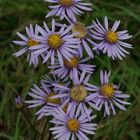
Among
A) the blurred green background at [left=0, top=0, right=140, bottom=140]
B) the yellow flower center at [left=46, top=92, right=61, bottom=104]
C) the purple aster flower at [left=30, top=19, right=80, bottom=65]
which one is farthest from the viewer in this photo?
the blurred green background at [left=0, top=0, right=140, bottom=140]

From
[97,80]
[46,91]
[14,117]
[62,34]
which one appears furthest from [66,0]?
[14,117]

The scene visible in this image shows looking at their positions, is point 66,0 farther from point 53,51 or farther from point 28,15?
point 28,15

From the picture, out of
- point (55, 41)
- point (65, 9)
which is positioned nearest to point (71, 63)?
point (55, 41)

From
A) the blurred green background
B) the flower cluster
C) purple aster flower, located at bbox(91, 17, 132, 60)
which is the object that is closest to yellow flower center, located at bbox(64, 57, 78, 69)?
the flower cluster

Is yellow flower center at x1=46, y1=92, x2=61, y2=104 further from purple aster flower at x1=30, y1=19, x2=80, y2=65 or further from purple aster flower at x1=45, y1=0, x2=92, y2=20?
purple aster flower at x1=45, y1=0, x2=92, y2=20

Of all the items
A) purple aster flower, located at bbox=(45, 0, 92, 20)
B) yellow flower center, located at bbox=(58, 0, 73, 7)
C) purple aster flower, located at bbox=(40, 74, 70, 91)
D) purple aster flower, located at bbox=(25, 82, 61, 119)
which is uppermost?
yellow flower center, located at bbox=(58, 0, 73, 7)

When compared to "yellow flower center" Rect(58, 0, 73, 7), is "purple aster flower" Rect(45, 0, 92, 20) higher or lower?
lower
